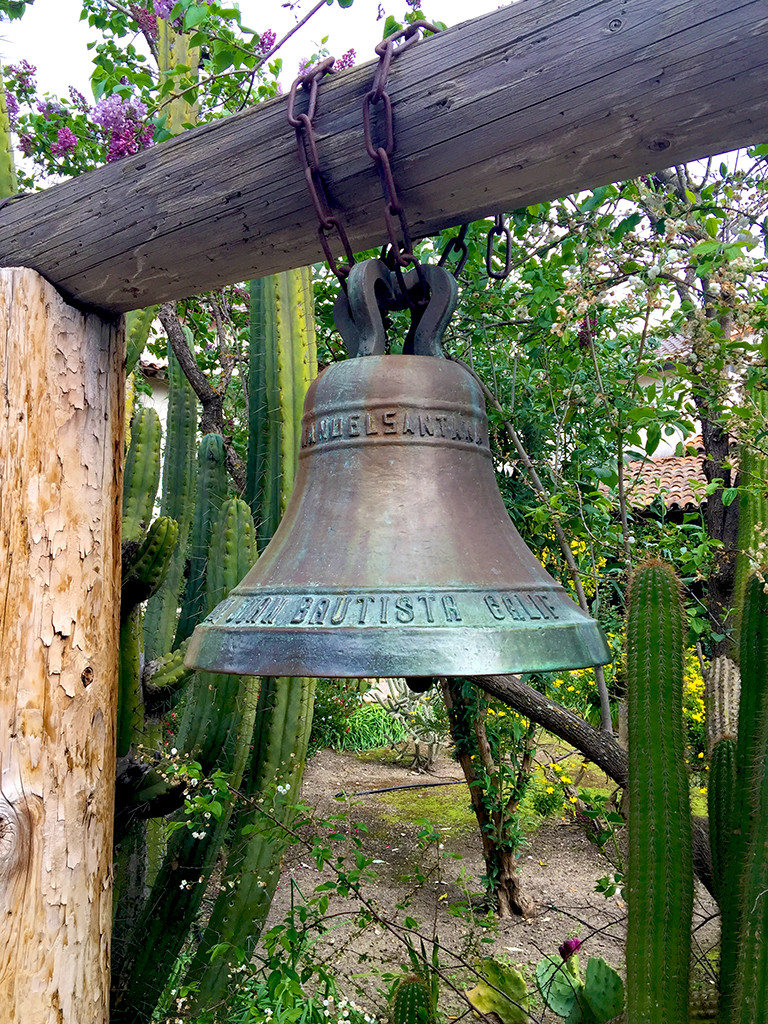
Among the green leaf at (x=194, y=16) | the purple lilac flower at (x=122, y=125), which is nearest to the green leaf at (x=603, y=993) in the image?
the green leaf at (x=194, y=16)

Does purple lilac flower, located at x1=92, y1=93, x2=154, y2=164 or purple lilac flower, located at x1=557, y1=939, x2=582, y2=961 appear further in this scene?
purple lilac flower, located at x1=92, y1=93, x2=154, y2=164

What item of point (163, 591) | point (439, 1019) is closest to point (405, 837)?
point (439, 1019)

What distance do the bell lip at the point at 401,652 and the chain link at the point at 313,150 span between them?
57 centimetres

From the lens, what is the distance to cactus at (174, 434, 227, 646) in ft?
11.0

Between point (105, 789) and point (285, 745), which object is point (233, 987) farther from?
point (105, 789)

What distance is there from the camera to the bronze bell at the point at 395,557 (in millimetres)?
982

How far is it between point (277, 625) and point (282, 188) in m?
0.76

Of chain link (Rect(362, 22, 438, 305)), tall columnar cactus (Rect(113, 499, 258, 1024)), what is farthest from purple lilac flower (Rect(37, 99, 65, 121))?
chain link (Rect(362, 22, 438, 305))

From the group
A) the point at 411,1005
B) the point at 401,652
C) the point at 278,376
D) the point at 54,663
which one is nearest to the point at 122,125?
the point at 278,376

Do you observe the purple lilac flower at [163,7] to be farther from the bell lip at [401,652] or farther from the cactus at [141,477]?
the bell lip at [401,652]

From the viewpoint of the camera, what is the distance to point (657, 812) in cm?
185

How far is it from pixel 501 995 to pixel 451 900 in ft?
5.66

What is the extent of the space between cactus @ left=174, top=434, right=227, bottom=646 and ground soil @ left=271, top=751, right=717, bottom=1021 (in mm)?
933

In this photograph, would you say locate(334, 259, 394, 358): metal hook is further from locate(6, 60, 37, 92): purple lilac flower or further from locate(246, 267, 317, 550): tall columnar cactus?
locate(6, 60, 37, 92): purple lilac flower
